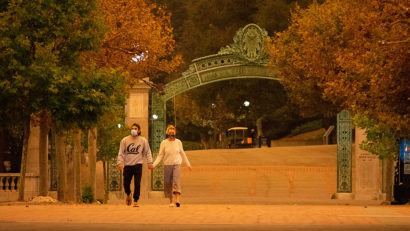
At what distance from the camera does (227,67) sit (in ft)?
111

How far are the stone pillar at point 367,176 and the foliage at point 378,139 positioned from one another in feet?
5.44

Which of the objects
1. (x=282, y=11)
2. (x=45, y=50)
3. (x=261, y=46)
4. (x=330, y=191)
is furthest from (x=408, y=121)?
(x=282, y=11)

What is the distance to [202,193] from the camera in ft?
124

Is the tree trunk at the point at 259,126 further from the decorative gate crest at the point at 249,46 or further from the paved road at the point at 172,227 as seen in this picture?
the paved road at the point at 172,227

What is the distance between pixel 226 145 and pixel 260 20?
13901 mm

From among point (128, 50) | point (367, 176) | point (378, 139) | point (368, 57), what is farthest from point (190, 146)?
point (368, 57)

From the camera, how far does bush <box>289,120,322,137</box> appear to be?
6874 cm

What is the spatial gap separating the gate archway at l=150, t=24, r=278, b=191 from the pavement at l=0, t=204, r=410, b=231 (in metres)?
15.6

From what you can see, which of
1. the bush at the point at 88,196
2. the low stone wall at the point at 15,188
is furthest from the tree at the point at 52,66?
the bush at the point at 88,196

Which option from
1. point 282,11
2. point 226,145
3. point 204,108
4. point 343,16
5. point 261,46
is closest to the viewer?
point 343,16

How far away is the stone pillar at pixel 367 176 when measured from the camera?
3241 cm

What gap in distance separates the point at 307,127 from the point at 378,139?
127 feet

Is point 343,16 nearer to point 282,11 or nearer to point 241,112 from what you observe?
point 282,11

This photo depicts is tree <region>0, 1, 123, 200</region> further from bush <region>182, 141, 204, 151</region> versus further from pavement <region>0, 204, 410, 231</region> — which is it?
bush <region>182, 141, 204, 151</region>
